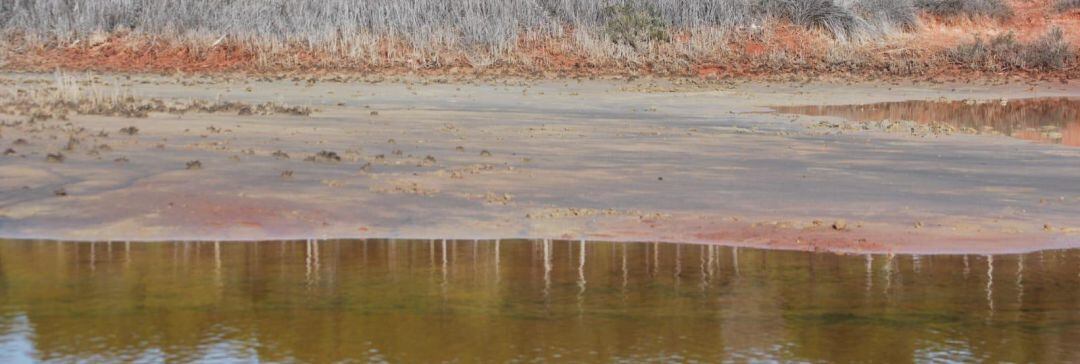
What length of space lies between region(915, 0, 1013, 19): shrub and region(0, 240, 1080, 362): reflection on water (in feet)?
104

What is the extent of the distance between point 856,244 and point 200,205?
514 cm

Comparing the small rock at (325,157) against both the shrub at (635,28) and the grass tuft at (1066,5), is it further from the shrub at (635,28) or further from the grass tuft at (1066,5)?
the grass tuft at (1066,5)

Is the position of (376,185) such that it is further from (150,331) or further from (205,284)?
(150,331)

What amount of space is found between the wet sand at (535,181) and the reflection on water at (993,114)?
1.59 meters

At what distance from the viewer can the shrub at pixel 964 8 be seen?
40.3 metres

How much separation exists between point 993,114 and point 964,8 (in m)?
17.3

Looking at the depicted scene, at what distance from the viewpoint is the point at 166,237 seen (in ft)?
34.4

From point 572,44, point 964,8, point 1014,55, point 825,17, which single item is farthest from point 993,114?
point 964,8

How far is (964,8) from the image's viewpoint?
4066 centimetres

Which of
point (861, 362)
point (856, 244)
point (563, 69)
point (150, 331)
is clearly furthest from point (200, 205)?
point (563, 69)

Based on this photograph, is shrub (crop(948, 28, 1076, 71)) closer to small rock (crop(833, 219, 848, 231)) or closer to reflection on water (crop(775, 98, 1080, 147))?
reflection on water (crop(775, 98, 1080, 147))

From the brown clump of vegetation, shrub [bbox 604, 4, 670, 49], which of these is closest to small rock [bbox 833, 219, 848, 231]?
the brown clump of vegetation

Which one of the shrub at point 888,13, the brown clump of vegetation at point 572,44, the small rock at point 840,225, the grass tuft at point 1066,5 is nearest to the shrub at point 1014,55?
the brown clump of vegetation at point 572,44

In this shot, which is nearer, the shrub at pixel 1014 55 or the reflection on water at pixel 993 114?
the reflection on water at pixel 993 114
